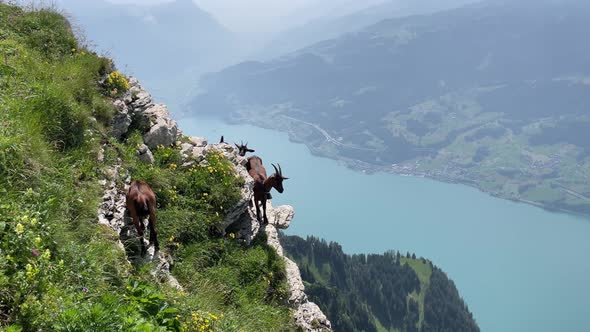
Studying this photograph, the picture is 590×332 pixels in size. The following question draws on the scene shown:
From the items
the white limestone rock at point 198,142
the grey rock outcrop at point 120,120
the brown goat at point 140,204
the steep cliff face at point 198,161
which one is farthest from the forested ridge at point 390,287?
the brown goat at point 140,204

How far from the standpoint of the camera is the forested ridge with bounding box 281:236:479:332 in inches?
4931

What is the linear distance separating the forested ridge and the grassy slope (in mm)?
102708

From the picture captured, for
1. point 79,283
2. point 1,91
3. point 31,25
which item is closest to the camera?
point 79,283

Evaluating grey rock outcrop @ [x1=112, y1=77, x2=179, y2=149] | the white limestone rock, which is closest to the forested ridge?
the white limestone rock

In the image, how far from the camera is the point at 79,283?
6.25m

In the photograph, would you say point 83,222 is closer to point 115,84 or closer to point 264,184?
point 115,84

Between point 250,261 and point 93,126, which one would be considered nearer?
point 93,126

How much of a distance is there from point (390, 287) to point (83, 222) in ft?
445

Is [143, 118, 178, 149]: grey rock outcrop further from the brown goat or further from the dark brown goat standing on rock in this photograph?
the brown goat

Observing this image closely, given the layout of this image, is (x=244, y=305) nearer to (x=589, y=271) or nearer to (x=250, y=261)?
(x=250, y=261)

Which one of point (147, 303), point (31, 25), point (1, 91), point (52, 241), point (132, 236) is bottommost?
point (147, 303)

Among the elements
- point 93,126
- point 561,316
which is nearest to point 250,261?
point 93,126

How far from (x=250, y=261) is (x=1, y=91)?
26.0 feet

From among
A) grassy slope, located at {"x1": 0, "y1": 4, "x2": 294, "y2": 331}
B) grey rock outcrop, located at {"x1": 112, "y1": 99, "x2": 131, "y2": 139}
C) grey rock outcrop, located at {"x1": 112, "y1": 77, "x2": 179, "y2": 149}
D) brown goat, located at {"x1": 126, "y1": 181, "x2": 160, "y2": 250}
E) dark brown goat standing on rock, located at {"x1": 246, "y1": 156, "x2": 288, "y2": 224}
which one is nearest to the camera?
grassy slope, located at {"x1": 0, "y1": 4, "x2": 294, "y2": 331}
